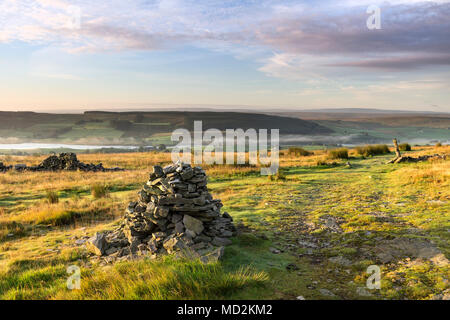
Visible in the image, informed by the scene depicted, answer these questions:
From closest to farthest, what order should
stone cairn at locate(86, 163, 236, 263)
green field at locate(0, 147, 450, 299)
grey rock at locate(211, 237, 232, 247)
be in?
green field at locate(0, 147, 450, 299), stone cairn at locate(86, 163, 236, 263), grey rock at locate(211, 237, 232, 247)

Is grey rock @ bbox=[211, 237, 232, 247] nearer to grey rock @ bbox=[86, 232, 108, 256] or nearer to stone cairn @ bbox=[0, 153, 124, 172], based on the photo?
grey rock @ bbox=[86, 232, 108, 256]

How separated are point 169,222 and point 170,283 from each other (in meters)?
3.48

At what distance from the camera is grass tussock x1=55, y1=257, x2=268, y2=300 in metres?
4.92

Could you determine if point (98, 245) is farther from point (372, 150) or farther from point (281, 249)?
point (372, 150)

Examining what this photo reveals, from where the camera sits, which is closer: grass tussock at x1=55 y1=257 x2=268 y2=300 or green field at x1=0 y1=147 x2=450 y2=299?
grass tussock at x1=55 y1=257 x2=268 y2=300

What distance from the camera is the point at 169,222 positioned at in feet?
27.8

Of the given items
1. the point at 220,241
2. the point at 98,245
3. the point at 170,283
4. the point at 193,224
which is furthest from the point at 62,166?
the point at 170,283

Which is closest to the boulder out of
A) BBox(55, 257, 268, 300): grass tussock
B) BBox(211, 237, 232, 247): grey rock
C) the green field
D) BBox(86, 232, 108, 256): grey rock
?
BBox(211, 237, 232, 247): grey rock

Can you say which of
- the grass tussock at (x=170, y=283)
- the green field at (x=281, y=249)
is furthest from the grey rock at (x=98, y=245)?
the grass tussock at (x=170, y=283)

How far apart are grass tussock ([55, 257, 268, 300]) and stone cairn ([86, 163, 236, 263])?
1.71 metres

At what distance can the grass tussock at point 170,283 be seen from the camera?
4.92m

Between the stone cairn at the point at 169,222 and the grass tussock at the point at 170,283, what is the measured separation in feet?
5.61

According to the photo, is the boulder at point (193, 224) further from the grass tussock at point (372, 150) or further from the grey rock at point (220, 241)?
the grass tussock at point (372, 150)
